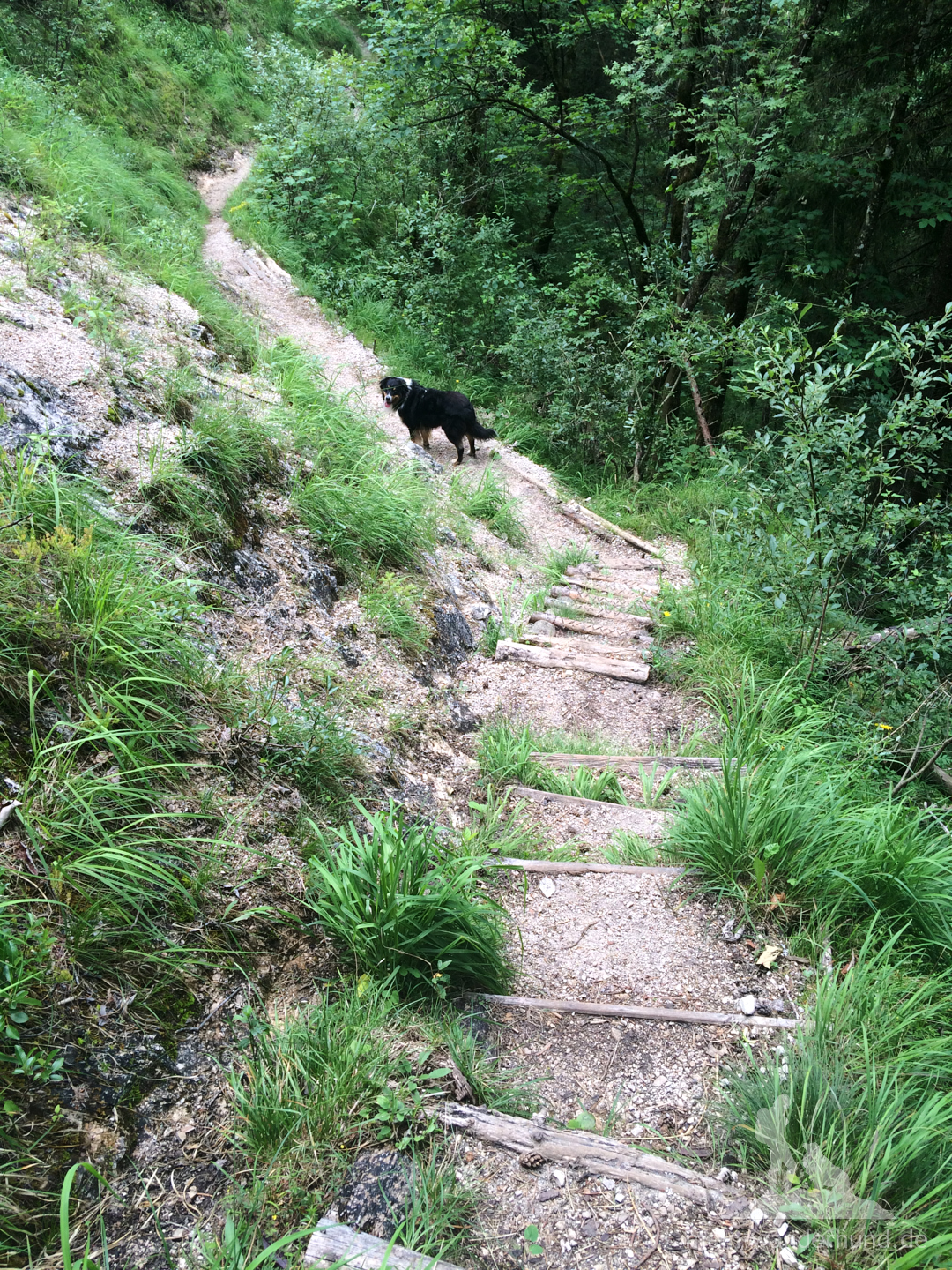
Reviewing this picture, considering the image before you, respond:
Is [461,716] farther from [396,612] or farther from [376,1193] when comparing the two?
[376,1193]

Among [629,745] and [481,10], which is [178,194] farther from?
[629,745]

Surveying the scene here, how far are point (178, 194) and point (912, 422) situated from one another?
11.0 meters

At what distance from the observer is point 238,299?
827cm

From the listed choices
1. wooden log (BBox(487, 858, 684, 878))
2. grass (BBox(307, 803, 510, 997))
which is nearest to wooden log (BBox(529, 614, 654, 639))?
wooden log (BBox(487, 858, 684, 878))

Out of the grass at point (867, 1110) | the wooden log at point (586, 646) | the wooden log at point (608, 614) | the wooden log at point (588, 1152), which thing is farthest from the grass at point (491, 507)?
the wooden log at point (588, 1152)

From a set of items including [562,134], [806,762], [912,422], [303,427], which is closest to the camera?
[806,762]

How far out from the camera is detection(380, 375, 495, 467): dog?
778 cm

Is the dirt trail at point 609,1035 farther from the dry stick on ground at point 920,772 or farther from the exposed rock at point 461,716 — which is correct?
the dry stick on ground at point 920,772

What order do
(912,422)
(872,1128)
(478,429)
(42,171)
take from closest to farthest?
1. (872,1128)
2. (912,422)
3. (42,171)
4. (478,429)

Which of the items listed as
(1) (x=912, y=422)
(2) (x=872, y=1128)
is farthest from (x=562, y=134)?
(2) (x=872, y=1128)

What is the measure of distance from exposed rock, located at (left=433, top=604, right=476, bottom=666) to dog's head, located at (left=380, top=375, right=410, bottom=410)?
12.6 feet

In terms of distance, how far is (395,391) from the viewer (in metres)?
7.75

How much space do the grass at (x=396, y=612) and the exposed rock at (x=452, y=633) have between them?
20cm

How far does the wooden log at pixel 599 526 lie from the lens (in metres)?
7.39
